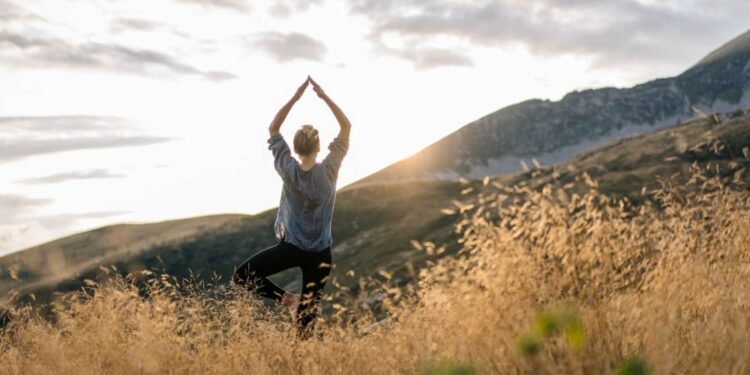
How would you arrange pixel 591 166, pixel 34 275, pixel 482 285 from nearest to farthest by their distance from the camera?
pixel 482 285 < pixel 591 166 < pixel 34 275

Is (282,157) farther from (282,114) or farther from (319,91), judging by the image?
(319,91)

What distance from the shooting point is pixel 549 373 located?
11.7 feet

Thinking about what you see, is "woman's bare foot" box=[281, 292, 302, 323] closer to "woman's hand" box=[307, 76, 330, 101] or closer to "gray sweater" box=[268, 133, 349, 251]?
"gray sweater" box=[268, 133, 349, 251]

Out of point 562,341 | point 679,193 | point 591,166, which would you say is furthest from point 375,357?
point 591,166

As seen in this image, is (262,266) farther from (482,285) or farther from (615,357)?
(615,357)

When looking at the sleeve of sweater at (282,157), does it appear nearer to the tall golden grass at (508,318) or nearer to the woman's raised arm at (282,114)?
the woman's raised arm at (282,114)

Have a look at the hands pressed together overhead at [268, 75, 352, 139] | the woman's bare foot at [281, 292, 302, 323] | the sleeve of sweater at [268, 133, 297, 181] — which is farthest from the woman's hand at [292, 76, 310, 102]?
the woman's bare foot at [281, 292, 302, 323]

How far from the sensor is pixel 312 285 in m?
7.12

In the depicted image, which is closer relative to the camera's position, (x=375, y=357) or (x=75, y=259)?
(x=375, y=357)

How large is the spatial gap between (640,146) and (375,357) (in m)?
114

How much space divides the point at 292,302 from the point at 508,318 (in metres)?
3.50

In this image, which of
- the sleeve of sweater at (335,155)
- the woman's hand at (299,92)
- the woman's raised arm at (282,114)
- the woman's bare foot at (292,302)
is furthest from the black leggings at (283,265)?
the woman's hand at (299,92)

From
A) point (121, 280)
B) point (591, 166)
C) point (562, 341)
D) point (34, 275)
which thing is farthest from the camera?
point (34, 275)

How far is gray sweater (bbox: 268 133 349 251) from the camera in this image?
7355 millimetres
